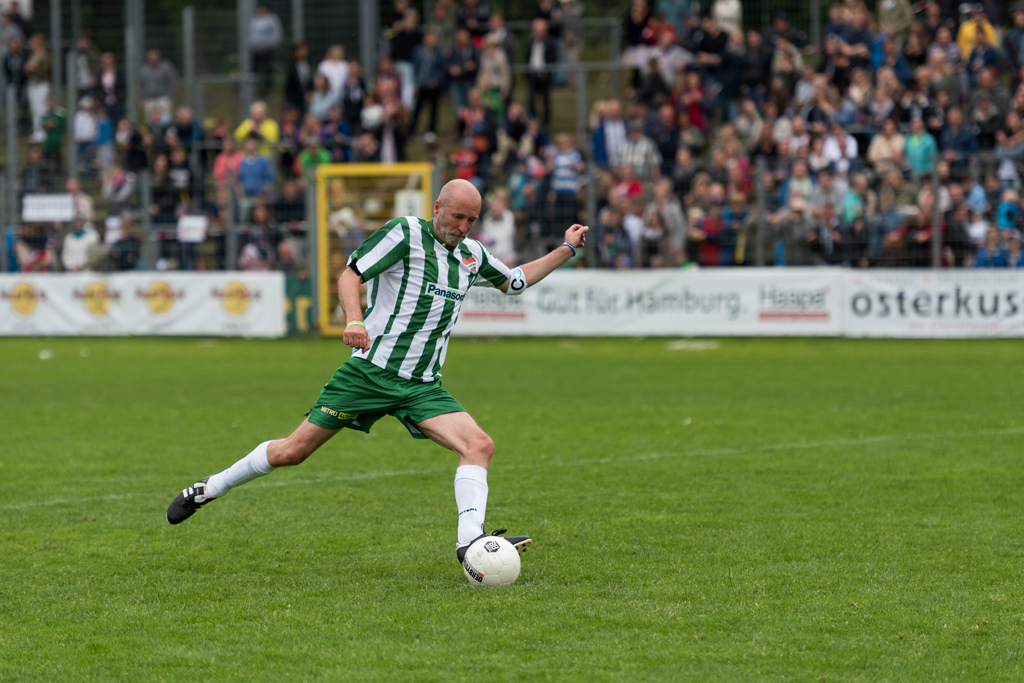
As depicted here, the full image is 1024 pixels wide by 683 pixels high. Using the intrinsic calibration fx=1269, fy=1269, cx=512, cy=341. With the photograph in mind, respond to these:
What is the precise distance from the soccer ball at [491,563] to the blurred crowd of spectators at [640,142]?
45.9 feet

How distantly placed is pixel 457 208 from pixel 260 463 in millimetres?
1641

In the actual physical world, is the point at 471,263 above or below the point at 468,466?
above

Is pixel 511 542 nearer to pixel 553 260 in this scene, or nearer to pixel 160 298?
pixel 553 260

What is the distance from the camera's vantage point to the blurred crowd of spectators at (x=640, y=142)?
18.7 metres

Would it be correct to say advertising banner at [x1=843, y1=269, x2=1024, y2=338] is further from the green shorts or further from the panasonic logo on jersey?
the green shorts

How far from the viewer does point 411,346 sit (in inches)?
245

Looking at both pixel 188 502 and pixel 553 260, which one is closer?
pixel 188 502

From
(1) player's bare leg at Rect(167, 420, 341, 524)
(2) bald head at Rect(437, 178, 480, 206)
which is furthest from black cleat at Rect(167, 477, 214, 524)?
(2) bald head at Rect(437, 178, 480, 206)

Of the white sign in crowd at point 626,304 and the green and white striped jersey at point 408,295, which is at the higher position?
the green and white striped jersey at point 408,295

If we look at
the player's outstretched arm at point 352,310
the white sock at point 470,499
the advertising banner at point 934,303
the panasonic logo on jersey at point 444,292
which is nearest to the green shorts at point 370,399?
the player's outstretched arm at point 352,310

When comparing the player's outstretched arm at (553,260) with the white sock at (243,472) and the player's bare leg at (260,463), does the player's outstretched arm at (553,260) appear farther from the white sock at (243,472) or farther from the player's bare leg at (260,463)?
the white sock at (243,472)

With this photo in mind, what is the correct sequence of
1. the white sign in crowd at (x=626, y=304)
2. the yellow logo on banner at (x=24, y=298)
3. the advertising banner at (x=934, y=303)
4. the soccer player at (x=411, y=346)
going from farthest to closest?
the yellow logo on banner at (x=24, y=298) → the white sign in crowd at (x=626, y=304) → the advertising banner at (x=934, y=303) → the soccer player at (x=411, y=346)

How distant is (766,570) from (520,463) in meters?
3.53

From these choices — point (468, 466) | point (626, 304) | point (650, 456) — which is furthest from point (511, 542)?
point (626, 304)
